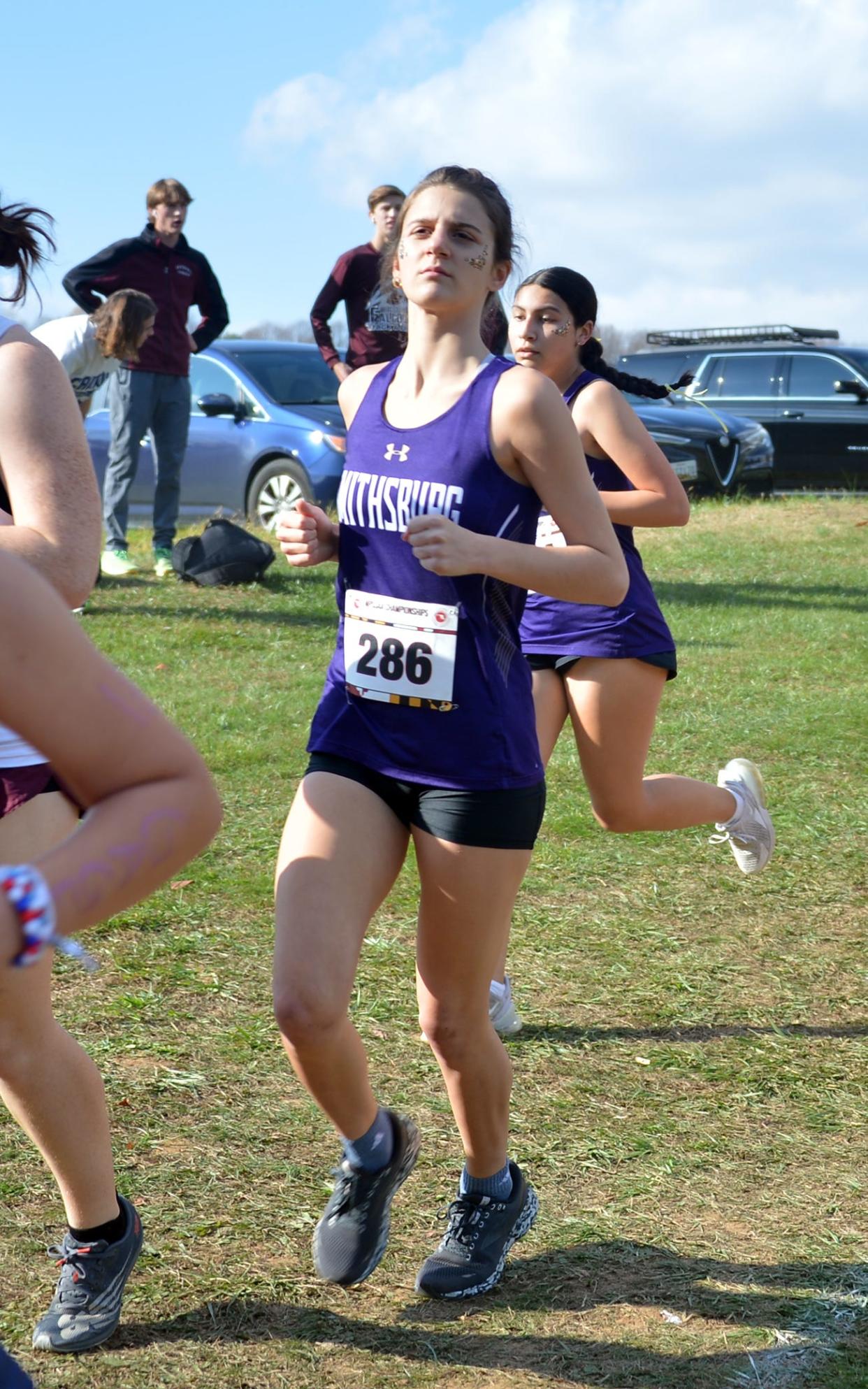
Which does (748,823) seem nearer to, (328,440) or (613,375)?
(613,375)

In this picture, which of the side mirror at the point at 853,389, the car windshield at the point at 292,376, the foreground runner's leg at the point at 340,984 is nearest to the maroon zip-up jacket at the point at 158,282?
the car windshield at the point at 292,376

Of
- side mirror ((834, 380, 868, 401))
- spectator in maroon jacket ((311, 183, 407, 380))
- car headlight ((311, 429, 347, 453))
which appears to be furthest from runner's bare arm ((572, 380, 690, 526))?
side mirror ((834, 380, 868, 401))

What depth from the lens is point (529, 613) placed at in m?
4.29

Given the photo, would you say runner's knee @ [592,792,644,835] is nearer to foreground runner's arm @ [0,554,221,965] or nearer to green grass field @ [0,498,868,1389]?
green grass field @ [0,498,868,1389]

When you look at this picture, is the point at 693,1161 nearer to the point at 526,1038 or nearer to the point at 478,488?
the point at 526,1038

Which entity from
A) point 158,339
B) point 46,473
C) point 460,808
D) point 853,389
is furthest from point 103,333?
point 853,389

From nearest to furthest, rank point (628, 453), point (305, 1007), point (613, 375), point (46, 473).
Result: point (46, 473) → point (305, 1007) → point (628, 453) → point (613, 375)

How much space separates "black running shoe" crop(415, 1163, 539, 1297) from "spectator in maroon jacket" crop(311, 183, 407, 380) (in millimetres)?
7116

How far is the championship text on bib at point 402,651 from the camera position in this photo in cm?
282

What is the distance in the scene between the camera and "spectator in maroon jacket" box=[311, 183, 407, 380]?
951 cm

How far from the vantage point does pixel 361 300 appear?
9938 millimetres

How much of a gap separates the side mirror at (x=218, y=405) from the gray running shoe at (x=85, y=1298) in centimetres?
1028

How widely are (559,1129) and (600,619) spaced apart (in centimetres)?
139

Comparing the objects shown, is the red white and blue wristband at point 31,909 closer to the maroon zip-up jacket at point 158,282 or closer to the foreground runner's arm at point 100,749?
the foreground runner's arm at point 100,749
